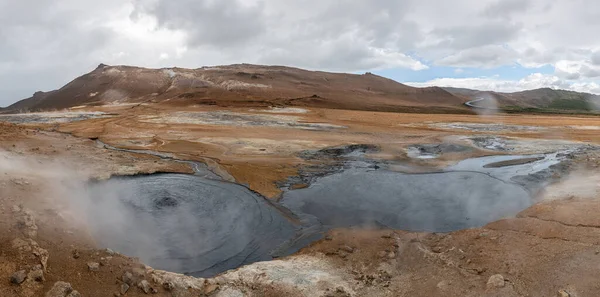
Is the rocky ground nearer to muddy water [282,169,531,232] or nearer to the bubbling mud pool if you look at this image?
the bubbling mud pool

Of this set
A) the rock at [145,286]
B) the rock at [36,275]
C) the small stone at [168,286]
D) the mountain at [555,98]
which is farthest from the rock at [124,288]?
the mountain at [555,98]

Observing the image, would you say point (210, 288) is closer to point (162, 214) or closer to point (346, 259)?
point (346, 259)

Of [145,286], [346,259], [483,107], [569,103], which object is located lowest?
[346,259]

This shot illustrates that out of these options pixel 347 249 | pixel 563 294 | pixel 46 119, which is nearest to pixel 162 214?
pixel 347 249

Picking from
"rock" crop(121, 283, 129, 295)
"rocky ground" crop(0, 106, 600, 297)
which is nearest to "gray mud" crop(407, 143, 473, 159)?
"rocky ground" crop(0, 106, 600, 297)

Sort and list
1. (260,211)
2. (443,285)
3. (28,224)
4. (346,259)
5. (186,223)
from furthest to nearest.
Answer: (260,211) < (186,223) < (346,259) < (28,224) < (443,285)

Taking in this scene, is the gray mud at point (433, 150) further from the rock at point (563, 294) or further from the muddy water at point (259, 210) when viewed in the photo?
the rock at point (563, 294)

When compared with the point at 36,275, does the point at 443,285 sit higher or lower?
lower
